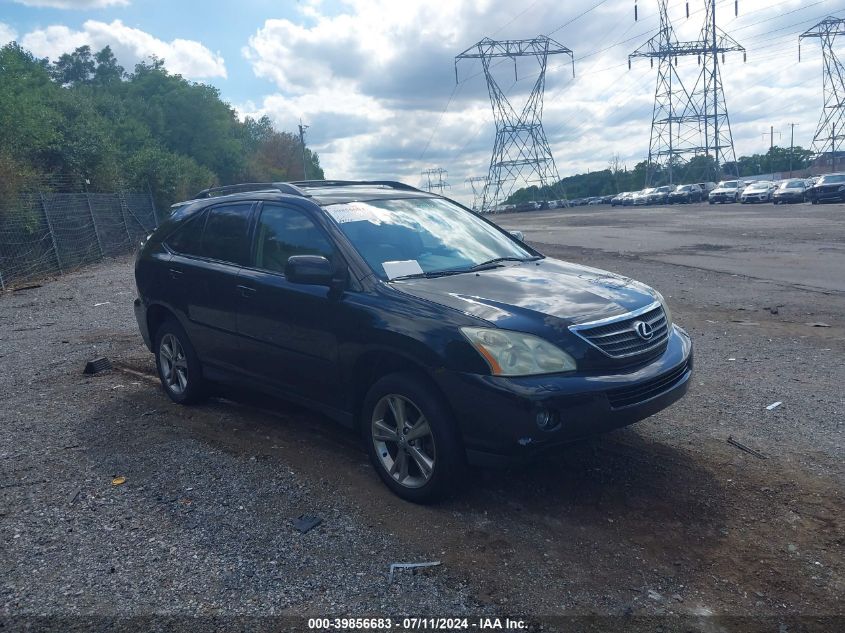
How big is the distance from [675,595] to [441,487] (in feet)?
4.41

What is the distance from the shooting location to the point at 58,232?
67.5 feet

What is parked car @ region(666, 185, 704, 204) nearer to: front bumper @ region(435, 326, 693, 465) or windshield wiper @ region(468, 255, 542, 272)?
windshield wiper @ region(468, 255, 542, 272)

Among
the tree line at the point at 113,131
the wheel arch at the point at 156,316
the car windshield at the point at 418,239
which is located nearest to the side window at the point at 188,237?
the wheel arch at the point at 156,316

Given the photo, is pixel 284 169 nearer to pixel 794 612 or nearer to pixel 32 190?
pixel 32 190

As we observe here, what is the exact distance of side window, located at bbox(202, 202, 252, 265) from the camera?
5598mm

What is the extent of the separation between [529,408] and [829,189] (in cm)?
4216

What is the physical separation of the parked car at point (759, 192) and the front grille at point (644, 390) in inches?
1891

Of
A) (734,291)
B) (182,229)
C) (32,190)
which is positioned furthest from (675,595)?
(32,190)

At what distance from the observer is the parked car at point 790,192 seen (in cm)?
4350

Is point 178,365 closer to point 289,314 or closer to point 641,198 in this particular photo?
point 289,314

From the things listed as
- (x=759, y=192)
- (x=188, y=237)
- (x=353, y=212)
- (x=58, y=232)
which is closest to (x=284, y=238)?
(x=353, y=212)

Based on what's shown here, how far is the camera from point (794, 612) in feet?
10.1

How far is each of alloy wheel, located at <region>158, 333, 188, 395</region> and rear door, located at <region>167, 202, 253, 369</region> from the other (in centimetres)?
32

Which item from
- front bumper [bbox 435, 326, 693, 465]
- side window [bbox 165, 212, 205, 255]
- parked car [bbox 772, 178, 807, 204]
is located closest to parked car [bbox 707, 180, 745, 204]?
parked car [bbox 772, 178, 807, 204]
